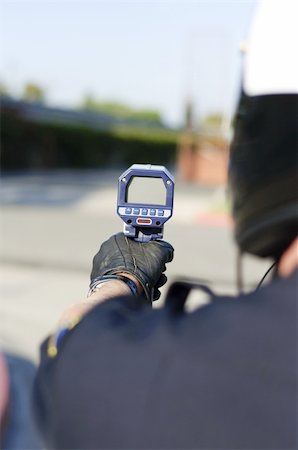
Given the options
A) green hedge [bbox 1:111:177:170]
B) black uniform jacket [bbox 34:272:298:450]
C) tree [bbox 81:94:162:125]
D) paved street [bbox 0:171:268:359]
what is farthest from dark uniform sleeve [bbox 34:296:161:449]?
green hedge [bbox 1:111:177:170]

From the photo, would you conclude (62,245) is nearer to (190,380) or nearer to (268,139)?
(268,139)

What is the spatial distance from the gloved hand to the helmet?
132 mm

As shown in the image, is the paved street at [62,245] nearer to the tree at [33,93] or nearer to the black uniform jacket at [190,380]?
the tree at [33,93]

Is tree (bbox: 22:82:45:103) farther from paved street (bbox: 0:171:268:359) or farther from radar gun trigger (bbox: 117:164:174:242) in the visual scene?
radar gun trigger (bbox: 117:164:174:242)

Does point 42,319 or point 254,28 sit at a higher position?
point 254,28

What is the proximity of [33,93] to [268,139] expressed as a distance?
1.23 meters

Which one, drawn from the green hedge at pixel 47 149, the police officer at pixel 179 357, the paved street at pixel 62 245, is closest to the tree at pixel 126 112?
the police officer at pixel 179 357

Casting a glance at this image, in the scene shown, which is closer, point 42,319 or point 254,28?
point 254,28

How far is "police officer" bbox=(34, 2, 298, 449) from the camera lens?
0.69 m

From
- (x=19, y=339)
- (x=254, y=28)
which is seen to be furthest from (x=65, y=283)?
(x=254, y=28)

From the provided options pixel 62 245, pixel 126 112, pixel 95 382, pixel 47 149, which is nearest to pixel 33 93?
pixel 126 112

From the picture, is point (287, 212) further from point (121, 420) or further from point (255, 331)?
point (121, 420)

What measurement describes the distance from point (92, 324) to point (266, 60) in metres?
0.38

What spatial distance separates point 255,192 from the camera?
923 millimetres
